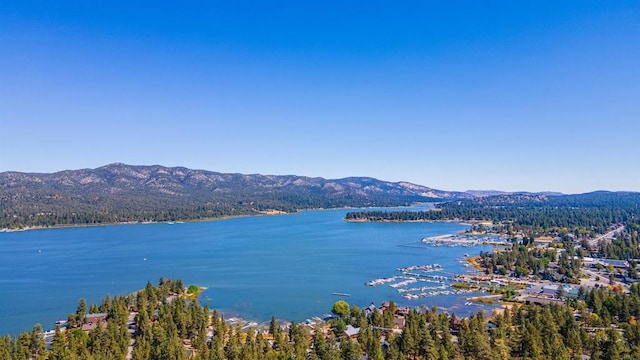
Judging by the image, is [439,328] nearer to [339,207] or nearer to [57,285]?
[57,285]

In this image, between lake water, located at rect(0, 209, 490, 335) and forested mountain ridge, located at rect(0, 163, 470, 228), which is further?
forested mountain ridge, located at rect(0, 163, 470, 228)

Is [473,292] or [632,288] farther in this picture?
[473,292]

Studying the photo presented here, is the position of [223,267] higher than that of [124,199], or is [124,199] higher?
[124,199]

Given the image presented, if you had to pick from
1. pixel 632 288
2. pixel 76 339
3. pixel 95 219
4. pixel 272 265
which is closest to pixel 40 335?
pixel 76 339

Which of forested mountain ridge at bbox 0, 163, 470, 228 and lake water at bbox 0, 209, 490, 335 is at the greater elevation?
forested mountain ridge at bbox 0, 163, 470, 228
